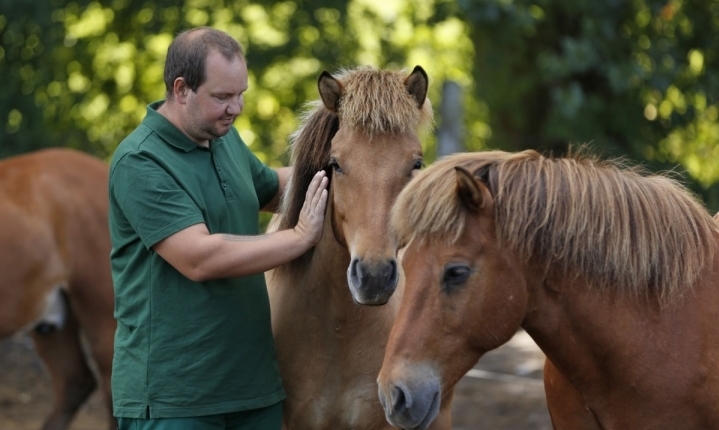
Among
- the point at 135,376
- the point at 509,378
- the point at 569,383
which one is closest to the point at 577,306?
the point at 569,383

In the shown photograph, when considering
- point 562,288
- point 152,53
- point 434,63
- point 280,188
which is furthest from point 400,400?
point 434,63

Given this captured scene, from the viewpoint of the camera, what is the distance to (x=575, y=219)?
2.50 m

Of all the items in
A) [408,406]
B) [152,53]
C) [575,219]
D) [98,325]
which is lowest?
[98,325]

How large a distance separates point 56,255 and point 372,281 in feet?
10.2

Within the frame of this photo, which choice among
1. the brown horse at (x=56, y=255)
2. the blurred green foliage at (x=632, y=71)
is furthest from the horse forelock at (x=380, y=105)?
the blurred green foliage at (x=632, y=71)

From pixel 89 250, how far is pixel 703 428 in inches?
146

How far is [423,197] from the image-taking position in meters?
2.50

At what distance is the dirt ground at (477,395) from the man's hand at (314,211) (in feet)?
10.0

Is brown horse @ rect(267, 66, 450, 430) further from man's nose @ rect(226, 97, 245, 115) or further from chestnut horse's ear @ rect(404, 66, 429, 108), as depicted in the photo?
man's nose @ rect(226, 97, 245, 115)

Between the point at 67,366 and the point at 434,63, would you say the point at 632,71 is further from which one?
the point at 67,366

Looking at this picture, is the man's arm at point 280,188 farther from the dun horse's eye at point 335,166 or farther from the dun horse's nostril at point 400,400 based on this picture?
the dun horse's nostril at point 400,400

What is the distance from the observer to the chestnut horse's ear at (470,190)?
2.41 metres

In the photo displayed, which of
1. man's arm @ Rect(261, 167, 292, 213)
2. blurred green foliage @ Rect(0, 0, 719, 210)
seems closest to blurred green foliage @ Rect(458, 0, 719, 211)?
blurred green foliage @ Rect(0, 0, 719, 210)

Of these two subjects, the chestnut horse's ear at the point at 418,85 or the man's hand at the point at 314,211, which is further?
the chestnut horse's ear at the point at 418,85
